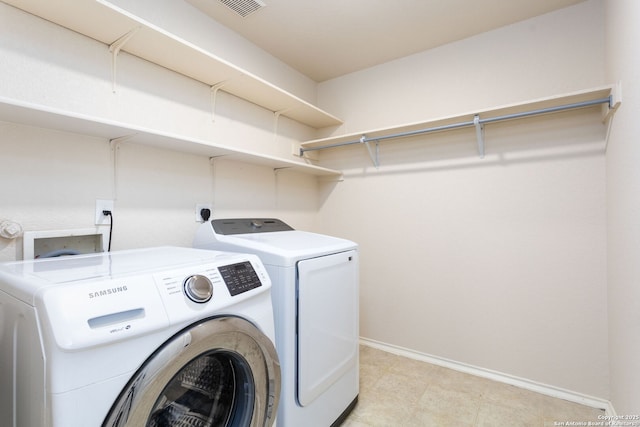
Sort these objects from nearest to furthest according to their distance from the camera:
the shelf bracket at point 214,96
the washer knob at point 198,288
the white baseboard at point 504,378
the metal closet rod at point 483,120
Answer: the washer knob at point 198,288, the metal closet rod at point 483,120, the white baseboard at point 504,378, the shelf bracket at point 214,96

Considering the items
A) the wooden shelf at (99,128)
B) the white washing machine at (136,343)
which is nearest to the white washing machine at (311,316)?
the white washing machine at (136,343)

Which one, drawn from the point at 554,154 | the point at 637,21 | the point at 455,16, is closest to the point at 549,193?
the point at 554,154

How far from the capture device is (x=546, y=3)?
1.91m

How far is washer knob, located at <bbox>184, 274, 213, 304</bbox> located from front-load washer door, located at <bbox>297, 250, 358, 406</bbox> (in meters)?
0.47

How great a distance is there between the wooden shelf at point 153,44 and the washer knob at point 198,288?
3.92ft

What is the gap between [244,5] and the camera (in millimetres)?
1903

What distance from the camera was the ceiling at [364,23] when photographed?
1.92 m

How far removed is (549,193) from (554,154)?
247 millimetres

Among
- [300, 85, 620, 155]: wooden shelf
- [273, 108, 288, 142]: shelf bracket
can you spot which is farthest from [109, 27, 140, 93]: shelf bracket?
[300, 85, 620, 155]: wooden shelf

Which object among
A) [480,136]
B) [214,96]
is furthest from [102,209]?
[480,136]

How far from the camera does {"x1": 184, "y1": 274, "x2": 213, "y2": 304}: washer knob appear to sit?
933mm

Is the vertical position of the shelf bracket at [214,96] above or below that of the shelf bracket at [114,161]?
above

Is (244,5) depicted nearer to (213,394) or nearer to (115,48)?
(115,48)

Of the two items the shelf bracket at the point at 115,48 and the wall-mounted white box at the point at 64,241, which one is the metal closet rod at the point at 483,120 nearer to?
the shelf bracket at the point at 115,48
